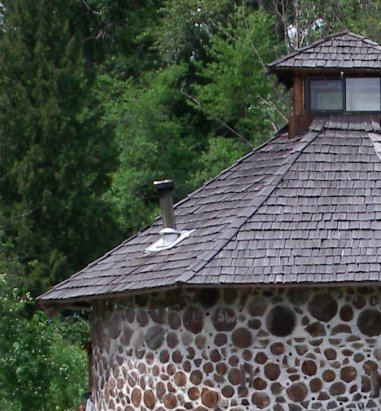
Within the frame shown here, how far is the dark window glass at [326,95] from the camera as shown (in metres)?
16.8

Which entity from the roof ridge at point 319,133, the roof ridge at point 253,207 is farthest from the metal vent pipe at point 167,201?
the roof ridge at point 319,133

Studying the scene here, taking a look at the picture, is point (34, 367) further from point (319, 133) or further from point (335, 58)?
point (335, 58)

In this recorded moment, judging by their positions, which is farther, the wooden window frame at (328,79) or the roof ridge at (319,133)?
the wooden window frame at (328,79)

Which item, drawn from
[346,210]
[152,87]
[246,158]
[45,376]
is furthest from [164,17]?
[346,210]

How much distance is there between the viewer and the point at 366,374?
14.0 m

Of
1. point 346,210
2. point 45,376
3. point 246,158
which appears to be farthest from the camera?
point 45,376

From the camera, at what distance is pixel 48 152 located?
29656 mm

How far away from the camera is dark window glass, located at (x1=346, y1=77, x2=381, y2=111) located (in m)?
16.8

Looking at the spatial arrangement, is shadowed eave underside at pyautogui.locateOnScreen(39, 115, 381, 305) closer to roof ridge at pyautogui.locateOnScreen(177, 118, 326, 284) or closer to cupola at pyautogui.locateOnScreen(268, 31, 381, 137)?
roof ridge at pyautogui.locateOnScreen(177, 118, 326, 284)

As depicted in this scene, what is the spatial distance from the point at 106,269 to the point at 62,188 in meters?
13.5

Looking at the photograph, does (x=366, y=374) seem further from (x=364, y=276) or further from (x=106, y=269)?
(x=106, y=269)

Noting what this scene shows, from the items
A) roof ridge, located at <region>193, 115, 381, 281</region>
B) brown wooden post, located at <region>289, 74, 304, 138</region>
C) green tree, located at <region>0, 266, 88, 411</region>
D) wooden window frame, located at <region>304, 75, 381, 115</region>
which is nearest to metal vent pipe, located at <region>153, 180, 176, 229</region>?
roof ridge, located at <region>193, 115, 381, 281</region>

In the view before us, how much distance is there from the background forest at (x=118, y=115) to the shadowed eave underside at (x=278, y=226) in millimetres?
10137

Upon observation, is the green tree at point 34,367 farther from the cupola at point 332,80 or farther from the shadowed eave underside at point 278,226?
the cupola at point 332,80
